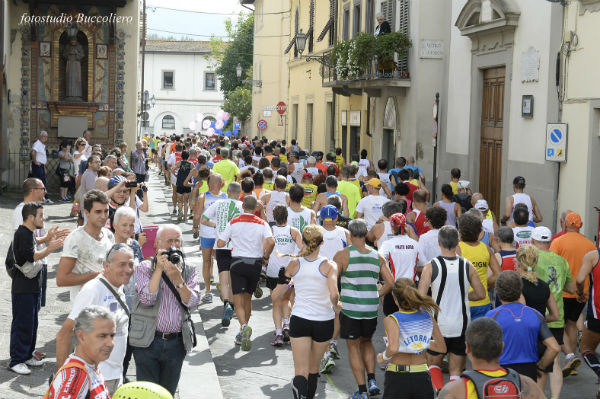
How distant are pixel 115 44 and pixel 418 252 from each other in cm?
1922

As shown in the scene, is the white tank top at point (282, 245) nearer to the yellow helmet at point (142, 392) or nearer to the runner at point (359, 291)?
the runner at point (359, 291)

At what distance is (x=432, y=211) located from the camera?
359 inches

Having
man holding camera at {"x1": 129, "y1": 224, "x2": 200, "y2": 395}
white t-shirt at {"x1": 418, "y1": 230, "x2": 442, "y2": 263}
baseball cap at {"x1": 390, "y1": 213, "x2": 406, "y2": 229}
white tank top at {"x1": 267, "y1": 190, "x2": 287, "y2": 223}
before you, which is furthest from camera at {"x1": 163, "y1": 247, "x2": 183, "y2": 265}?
white tank top at {"x1": 267, "y1": 190, "x2": 287, "y2": 223}

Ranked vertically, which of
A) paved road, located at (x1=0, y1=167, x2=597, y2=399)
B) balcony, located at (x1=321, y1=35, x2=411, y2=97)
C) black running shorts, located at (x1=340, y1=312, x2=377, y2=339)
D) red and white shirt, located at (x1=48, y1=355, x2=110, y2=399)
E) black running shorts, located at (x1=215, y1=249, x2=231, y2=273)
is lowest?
paved road, located at (x1=0, y1=167, x2=597, y2=399)

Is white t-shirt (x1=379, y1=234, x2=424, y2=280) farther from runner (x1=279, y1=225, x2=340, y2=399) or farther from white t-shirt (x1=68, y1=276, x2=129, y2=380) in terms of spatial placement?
white t-shirt (x1=68, y1=276, x2=129, y2=380)

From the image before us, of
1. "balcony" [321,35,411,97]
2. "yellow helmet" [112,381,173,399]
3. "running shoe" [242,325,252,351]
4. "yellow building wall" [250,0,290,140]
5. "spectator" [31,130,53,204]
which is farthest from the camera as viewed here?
"yellow building wall" [250,0,290,140]

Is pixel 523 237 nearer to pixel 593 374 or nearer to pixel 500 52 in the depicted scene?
pixel 593 374

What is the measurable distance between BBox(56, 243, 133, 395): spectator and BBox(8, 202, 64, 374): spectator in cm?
233

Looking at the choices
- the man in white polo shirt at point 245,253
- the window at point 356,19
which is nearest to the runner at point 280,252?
the man in white polo shirt at point 245,253

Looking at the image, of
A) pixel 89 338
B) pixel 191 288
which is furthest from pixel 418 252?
pixel 89 338

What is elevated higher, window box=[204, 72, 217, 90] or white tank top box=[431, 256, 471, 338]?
window box=[204, 72, 217, 90]

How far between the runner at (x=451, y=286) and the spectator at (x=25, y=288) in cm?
342

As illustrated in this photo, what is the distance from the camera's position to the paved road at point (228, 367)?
324 inches

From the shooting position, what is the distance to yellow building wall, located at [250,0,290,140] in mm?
44516
